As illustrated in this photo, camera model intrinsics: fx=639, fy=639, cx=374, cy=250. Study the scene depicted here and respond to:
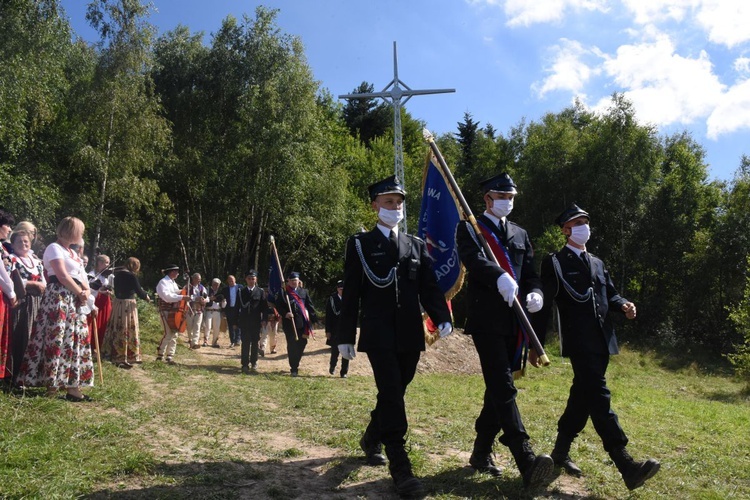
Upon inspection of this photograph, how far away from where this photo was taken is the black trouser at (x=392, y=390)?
4.49 metres

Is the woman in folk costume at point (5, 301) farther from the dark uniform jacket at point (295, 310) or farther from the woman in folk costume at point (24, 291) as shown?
the dark uniform jacket at point (295, 310)

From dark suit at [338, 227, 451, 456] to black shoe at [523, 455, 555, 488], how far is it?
2.90ft

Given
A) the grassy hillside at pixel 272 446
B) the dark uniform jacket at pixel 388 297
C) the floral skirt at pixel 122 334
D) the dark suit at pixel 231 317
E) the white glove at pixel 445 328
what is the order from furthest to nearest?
the dark suit at pixel 231 317, the floral skirt at pixel 122 334, the white glove at pixel 445 328, the dark uniform jacket at pixel 388 297, the grassy hillside at pixel 272 446

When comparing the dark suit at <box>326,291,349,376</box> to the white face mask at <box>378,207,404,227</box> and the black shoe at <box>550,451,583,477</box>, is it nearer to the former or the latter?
the black shoe at <box>550,451,583,477</box>

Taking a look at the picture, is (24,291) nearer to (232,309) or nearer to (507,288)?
(507,288)

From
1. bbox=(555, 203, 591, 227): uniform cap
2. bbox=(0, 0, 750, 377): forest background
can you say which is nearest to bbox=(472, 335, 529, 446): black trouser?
bbox=(555, 203, 591, 227): uniform cap

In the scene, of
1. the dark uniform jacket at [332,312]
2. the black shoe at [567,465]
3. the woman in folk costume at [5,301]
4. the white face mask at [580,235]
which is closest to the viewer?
the black shoe at [567,465]

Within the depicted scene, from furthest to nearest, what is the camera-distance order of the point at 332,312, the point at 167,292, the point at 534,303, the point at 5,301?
the point at 332,312 < the point at 167,292 < the point at 5,301 < the point at 534,303

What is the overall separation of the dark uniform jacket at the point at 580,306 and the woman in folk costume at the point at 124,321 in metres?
7.70

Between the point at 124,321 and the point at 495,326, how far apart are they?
8.12 meters

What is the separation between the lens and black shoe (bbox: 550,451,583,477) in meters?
5.05

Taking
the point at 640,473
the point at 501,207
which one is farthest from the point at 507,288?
the point at 640,473

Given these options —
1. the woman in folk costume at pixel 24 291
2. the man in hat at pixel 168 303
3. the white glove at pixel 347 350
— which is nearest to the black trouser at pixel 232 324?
the man in hat at pixel 168 303

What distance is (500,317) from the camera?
4762 millimetres
